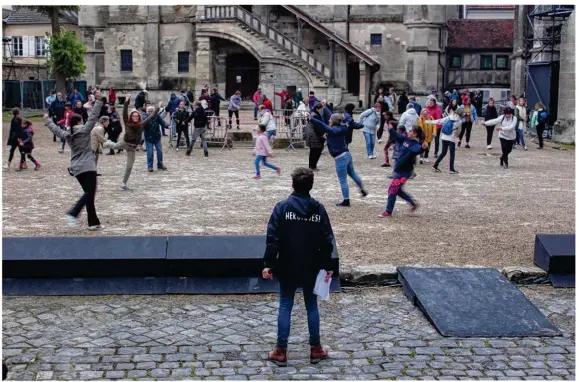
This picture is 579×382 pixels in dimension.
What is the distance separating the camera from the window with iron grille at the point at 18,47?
59000 millimetres

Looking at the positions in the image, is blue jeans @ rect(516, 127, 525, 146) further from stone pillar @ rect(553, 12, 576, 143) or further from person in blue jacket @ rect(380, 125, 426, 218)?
person in blue jacket @ rect(380, 125, 426, 218)

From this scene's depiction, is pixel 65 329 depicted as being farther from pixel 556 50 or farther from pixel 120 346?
pixel 556 50

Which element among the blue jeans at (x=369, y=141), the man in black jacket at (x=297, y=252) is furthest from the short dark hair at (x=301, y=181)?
the blue jeans at (x=369, y=141)

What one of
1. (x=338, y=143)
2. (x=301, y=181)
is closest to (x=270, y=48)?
(x=338, y=143)

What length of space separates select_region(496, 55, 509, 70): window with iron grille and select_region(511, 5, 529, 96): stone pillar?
7.46 metres

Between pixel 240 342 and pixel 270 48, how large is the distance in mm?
37533

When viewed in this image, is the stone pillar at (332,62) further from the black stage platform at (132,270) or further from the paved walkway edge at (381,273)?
the black stage platform at (132,270)

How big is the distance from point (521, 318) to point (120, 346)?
3.90 m

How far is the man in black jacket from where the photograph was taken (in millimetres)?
7094

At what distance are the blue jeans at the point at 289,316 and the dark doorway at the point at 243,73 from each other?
132 feet

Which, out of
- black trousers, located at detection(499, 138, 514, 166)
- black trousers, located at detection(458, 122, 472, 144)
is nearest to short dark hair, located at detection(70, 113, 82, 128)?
black trousers, located at detection(499, 138, 514, 166)

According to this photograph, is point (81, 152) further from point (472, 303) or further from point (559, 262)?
point (559, 262)

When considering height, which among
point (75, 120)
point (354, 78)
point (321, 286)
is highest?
point (354, 78)

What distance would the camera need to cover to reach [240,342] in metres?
7.76
